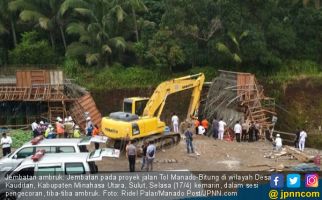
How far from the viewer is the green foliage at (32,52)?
38.5 meters

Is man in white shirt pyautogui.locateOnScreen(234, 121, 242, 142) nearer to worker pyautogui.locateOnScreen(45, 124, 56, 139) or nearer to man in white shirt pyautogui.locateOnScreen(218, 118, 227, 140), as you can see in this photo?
man in white shirt pyautogui.locateOnScreen(218, 118, 227, 140)

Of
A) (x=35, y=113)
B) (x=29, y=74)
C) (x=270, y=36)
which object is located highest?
(x=270, y=36)

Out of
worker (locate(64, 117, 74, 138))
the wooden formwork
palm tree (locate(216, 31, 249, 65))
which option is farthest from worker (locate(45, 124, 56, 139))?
palm tree (locate(216, 31, 249, 65))

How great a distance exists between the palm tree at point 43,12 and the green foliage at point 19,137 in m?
12.2

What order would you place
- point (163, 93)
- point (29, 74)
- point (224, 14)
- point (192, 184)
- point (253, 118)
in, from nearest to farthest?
point (192, 184) < point (163, 93) < point (253, 118) < point (29, 74) < point (224, 14)

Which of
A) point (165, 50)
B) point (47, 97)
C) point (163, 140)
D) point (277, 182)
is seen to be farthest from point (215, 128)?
point (277, 182)

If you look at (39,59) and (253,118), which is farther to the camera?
(39,59)

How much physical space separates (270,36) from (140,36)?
9831 mm

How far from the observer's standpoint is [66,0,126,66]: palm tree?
37.8 meters

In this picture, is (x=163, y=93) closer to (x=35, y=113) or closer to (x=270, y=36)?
(x=35, y=113)

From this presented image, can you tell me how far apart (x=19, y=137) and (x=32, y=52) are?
12154mm

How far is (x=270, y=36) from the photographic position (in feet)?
119

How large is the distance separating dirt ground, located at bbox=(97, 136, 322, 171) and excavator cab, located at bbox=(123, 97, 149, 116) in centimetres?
205

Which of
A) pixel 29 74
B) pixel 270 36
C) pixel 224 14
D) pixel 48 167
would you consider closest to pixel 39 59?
pixel 29 74
